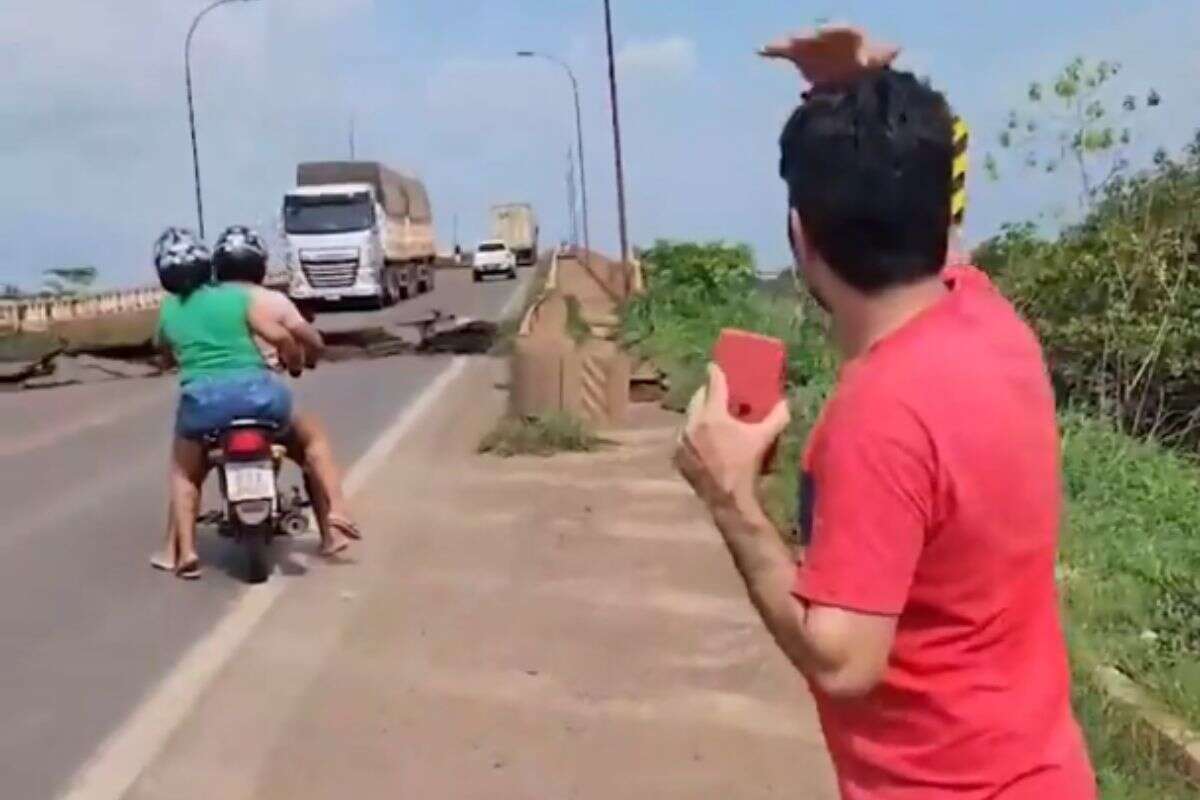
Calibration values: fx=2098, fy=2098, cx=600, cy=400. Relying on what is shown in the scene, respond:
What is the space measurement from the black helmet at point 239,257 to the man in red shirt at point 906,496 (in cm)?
780

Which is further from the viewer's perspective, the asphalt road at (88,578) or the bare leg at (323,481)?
the bare leg at (323,481)

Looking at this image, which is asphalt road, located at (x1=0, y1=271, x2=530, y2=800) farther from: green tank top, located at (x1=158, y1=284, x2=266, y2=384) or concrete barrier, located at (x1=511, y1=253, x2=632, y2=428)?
concrete barrier, located at (x1=511, y1=253, x2=632, y2=428)

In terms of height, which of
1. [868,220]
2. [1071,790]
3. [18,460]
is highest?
[868,220]

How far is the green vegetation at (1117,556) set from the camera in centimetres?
615

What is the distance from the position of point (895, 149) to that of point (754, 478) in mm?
471

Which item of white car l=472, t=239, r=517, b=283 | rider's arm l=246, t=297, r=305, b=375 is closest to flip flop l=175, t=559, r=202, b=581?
rider's arm l=246, t=297, r=305, b=375

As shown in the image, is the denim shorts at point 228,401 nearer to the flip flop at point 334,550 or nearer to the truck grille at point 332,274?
the flip flop at point 334,550

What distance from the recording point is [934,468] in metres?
2.51

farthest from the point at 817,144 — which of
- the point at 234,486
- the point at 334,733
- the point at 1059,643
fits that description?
the point at 234,486

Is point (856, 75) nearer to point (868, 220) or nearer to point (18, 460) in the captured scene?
point (868, 220)

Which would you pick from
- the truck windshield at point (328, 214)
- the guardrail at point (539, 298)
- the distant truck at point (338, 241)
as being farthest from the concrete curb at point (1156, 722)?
the truck windshield at point (328, 214)

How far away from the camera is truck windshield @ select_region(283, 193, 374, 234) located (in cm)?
4650

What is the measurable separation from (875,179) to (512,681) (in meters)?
5.63

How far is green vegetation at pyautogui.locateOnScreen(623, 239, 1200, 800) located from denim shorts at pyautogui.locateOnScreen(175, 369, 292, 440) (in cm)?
246
